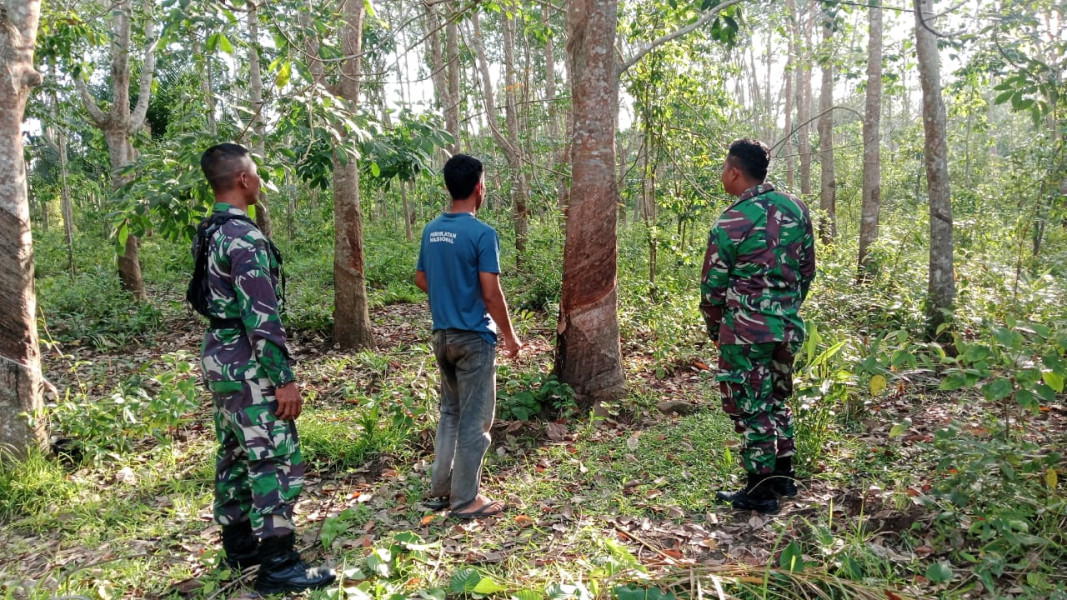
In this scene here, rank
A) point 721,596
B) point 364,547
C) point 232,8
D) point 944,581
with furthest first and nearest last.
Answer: point 232,8
point 364,547
point 944,581
point 721,596

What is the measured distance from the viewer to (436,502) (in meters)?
3.49

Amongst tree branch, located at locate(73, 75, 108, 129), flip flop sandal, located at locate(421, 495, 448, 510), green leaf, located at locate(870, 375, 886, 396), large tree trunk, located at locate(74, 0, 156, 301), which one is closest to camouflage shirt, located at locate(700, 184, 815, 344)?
green leaf, located at locate(870, 375, 886, 396)

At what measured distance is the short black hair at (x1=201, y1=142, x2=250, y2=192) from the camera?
2.69m

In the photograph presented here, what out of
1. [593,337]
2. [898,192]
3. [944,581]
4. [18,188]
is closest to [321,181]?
[18,188]

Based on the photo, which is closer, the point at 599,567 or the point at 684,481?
the point at 599,567

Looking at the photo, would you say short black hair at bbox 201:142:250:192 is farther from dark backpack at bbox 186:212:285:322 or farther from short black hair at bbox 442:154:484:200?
short black hair at bbox 442:154:484:200

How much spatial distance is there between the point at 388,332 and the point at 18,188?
425 centimetres

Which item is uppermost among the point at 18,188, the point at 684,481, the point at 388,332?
the point at 18,188

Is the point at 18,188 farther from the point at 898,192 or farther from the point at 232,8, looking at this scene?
the point at 898,192

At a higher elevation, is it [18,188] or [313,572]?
[18,188]

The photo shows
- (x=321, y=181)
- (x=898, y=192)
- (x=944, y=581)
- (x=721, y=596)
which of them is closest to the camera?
(x=721, y=596)

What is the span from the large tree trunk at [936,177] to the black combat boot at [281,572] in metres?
5.92

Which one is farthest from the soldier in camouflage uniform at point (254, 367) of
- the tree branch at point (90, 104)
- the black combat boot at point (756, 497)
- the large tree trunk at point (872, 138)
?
the large tree trunk at point (872, 138)

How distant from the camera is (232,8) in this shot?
13.2 ft
